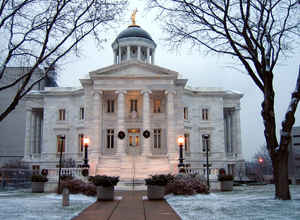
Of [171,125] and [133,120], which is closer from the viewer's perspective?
[171,125]

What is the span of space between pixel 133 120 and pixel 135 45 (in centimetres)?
1627

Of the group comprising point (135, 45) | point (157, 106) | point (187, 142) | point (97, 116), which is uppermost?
point (135, 45)

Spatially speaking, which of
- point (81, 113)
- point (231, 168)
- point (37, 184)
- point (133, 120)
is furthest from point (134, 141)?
point (37, 184)

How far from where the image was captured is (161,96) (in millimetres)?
46969

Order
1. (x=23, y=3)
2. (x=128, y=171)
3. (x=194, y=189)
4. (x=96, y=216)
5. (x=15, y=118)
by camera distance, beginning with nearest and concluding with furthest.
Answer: (x=96, y=216) < (x=23, y=3) < (x=194, y=189) < (x=128, y=171) < (x=15, y=118)

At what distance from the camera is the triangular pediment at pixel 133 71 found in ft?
144

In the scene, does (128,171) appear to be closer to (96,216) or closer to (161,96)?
(161,96)

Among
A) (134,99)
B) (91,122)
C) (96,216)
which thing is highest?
(134,99)

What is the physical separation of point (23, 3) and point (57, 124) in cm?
3794

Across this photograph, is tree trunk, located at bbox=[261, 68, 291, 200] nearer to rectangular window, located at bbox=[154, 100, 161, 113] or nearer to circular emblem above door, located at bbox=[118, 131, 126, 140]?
circular emblem above door, located at bbox=[118, 131, 126, 140]

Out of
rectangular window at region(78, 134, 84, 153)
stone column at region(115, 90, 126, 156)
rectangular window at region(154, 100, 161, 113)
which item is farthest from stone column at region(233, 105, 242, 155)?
rectangular window at region(78, 134, 84, 153)

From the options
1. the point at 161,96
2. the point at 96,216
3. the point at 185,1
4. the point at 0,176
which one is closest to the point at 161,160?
the point at 161,96

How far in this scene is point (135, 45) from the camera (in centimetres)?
5734

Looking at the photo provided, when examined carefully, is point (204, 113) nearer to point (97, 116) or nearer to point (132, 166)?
point (97, 116)
